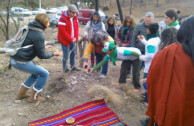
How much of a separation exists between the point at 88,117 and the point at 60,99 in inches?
32.6

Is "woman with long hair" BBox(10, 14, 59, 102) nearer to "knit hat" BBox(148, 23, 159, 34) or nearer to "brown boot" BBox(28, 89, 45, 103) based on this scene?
"brown boot" BBox(28, 89, 45, 103)

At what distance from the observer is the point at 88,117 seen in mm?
2900

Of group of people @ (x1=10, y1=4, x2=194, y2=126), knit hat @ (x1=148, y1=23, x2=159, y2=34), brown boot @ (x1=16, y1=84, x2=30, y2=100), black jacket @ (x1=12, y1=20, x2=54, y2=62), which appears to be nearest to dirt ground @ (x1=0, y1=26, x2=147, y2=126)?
brown boot @ (x1=16, y1=84, x2=30, y2=100)

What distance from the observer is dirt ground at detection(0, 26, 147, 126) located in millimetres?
2965

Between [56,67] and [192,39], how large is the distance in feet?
14.8

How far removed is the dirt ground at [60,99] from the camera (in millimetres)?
2965

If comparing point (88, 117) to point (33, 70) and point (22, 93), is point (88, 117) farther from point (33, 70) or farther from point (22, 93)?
point (22, 93)

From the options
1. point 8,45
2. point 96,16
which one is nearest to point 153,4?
point 96,16

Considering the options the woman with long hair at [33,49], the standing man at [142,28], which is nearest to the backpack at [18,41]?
the woman with long hair at [33,49]

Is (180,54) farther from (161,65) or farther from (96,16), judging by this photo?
(96,16)

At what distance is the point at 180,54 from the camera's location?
4.93ft

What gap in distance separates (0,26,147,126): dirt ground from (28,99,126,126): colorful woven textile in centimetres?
15

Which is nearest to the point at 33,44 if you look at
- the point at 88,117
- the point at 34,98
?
the point at 34,98

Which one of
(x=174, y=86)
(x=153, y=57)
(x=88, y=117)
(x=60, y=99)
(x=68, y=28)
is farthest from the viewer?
(x=68, y=28)
